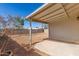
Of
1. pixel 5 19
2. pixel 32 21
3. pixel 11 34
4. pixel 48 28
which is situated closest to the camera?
pixel 5 19

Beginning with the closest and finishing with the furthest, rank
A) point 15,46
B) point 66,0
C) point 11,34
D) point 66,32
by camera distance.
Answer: point 66,0 < point 11,34 < point 15,46 < point 66,32

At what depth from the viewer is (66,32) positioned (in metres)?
6.12

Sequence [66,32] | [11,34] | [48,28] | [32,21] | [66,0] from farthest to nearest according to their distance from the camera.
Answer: [48,28] < [66,32] < [32,21] < [11,34] < [66,0]

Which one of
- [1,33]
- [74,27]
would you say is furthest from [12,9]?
[74,27]

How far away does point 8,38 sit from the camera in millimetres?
4340

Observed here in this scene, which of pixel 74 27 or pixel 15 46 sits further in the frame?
pixel 74 27

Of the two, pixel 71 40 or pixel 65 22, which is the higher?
pixel 65 22

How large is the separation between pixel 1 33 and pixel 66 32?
11.1 feet

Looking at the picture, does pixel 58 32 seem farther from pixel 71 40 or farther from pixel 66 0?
pixel 66 0

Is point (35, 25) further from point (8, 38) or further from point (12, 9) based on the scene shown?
point (12, 9)

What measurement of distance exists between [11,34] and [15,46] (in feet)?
2.34

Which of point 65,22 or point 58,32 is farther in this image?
point 58,32

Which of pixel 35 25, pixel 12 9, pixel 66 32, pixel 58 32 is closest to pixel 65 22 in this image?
pixel 66 32

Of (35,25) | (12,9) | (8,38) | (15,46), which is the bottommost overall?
(15,46)
